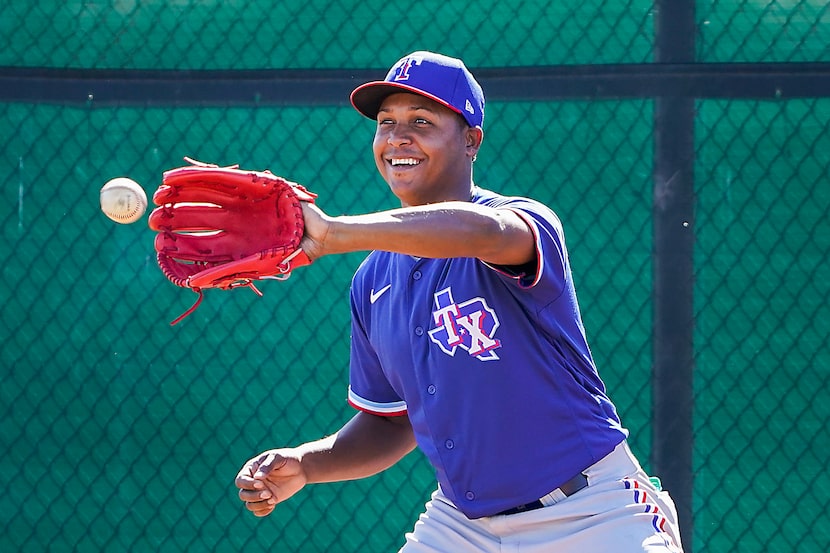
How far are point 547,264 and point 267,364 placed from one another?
253cm

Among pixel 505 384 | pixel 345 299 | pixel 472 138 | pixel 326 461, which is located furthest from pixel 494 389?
pixel 345 299

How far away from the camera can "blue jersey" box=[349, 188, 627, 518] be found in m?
2.70

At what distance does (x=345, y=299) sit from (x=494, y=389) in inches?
89.9

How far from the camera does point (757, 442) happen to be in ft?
15.8

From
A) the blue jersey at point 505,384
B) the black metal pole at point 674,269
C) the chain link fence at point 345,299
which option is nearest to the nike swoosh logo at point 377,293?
the blue jersey at point 505,384

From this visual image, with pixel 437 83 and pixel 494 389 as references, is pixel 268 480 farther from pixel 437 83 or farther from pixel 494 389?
pixel 437 83

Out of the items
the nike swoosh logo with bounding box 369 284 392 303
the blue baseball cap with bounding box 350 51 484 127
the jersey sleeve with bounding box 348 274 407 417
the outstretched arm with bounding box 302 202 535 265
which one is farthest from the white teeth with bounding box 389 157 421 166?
the outstretched arm with bounding box 302 202 535 265

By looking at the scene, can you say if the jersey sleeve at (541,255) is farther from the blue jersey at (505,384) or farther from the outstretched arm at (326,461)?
the outstretched arm at (326,461)

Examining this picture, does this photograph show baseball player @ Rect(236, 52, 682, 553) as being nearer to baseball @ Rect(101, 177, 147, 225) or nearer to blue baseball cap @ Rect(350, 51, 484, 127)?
blue baseball cap @ Rect(350, 51, 484, 127)

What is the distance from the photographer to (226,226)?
231 cm

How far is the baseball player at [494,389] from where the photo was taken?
2.67 metres

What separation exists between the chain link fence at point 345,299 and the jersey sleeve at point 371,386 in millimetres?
1647

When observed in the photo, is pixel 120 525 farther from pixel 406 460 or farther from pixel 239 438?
pixel 406 460

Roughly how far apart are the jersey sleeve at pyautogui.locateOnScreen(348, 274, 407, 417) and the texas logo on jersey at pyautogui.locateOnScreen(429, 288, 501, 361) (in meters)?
0.49
